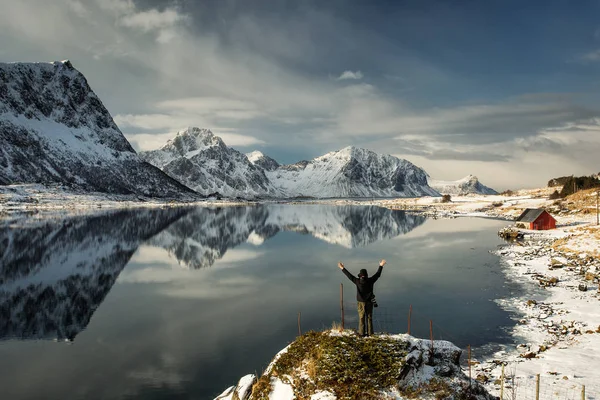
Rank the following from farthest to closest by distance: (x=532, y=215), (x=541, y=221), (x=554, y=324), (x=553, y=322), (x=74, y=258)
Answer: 1. (x=532, y=215)
2. (x=541, y=221)
3. (x=74, y=258)
4. (x=553, y=322)
5. (x=554, y=324)

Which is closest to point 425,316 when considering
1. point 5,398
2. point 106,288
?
point 5,398

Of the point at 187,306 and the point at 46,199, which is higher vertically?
the point at 46,199

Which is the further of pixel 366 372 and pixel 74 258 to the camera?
pixel 74 258

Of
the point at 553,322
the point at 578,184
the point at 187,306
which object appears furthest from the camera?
the point at 578,184

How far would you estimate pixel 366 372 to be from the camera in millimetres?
9375

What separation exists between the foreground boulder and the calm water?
7510 millimetres

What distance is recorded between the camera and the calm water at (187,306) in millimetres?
17641

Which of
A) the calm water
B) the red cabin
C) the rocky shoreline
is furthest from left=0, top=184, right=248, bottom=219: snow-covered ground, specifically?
the rocky shoreline

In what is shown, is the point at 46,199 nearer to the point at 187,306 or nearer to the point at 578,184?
the point at 187,306

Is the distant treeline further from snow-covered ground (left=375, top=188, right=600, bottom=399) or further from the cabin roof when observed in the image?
snow-covered ground (left=375, top=188, right=600, bottom=399)

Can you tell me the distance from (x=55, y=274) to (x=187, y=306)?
62.0ft

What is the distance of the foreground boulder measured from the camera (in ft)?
29.6

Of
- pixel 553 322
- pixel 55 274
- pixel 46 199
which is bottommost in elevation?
pixel 55 274

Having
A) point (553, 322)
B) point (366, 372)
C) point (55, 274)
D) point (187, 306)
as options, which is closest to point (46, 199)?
point (55, 274)
